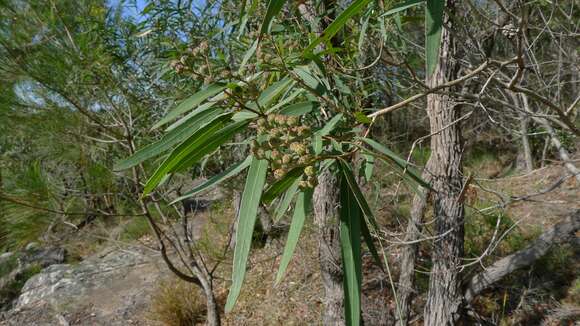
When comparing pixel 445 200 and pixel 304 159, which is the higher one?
pixel 304 159

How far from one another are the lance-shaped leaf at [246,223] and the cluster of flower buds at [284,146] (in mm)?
26

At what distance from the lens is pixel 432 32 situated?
20.4 inches

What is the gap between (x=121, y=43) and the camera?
90.7 inches

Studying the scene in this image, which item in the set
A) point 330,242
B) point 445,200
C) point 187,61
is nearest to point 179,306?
point 330,242

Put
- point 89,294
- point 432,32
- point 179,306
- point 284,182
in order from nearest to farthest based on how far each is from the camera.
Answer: point 432,32, point 284,182, point 179,306, point 89,294

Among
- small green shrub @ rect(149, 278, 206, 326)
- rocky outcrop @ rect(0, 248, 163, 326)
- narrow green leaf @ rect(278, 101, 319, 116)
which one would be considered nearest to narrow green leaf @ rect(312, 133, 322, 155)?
narrow green leaf @ rect(278, 101, 319, 116)

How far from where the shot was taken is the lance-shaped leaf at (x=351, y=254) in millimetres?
632

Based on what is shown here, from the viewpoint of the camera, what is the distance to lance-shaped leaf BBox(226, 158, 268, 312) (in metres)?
0.57

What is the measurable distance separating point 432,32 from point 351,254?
37 centimetres

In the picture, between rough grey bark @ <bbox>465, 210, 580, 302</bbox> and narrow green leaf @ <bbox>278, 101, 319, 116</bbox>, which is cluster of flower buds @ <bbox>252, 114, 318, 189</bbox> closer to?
narrow green leaf @ <bbox>278, 101, 319, 116</bbox>

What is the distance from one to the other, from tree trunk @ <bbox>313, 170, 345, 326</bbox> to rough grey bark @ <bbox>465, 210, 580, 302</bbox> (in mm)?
808

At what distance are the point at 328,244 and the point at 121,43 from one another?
5.43ft

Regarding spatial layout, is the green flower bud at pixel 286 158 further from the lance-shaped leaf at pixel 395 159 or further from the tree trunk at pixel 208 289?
the tree trunk at pixel 208 289

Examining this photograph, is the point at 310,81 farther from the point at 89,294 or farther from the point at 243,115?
the point at 89,294
